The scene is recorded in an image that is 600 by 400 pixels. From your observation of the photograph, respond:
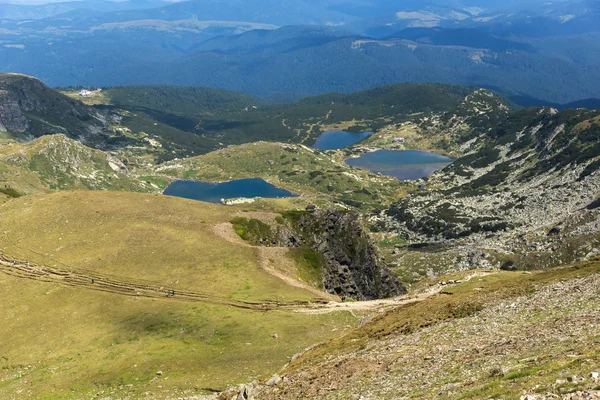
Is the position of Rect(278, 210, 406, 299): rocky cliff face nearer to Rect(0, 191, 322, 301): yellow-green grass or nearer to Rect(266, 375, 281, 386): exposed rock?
Rect(0, 191, 322, 301): yellow-green grass

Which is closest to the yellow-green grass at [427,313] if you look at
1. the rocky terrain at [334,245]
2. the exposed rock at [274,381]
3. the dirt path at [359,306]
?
the exposed rock at [274,381]

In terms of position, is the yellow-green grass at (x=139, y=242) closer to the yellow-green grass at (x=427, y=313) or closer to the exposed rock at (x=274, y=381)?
the yellow-green grass at (x=427, y=313)

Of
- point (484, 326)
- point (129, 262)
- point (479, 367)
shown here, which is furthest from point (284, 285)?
point (479, 367)

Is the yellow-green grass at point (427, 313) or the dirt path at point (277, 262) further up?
the yellow-green grass at point (427, 313)

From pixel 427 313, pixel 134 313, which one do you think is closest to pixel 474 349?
pixel 427 313

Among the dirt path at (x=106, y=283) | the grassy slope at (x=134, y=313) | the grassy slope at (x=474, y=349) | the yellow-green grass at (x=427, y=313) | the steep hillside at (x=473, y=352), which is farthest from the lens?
the dirt path at (x=106, y=283)

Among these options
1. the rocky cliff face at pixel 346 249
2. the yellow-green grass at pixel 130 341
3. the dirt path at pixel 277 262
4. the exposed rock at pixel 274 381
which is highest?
the exposed rock at pixel 274 381

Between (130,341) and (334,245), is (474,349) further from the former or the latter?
(334,245)

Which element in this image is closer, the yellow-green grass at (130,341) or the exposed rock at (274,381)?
the exposed rock at (274,381)
